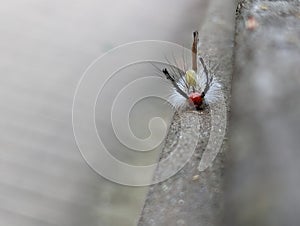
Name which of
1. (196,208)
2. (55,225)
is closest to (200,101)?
(196,208)

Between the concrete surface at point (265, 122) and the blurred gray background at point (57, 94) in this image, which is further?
the blurred gray background at point (57, 94)

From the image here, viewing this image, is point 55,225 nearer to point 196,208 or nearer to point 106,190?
point 106,190

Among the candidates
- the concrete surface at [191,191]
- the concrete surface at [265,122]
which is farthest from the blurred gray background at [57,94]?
the concrete surface at [265,122]

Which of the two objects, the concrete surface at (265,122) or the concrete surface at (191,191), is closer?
the concrete surface at (265,122)

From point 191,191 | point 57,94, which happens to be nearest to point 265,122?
point 191,191

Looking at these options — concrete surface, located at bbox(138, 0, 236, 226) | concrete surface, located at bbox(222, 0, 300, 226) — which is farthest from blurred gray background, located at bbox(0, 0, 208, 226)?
concrete surface, located at bbox(222, 0, 300, 226)

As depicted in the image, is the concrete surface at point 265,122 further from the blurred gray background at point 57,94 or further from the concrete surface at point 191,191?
the blurred gray background at point 57,94

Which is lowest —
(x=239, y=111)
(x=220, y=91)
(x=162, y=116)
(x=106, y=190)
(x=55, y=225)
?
(x=55, y=225)

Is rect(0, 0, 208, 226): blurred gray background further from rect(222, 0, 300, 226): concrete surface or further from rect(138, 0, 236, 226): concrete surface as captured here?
rect(222, 0, 300, 226): concrete surface

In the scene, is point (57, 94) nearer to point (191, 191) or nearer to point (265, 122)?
point (191, 191)
